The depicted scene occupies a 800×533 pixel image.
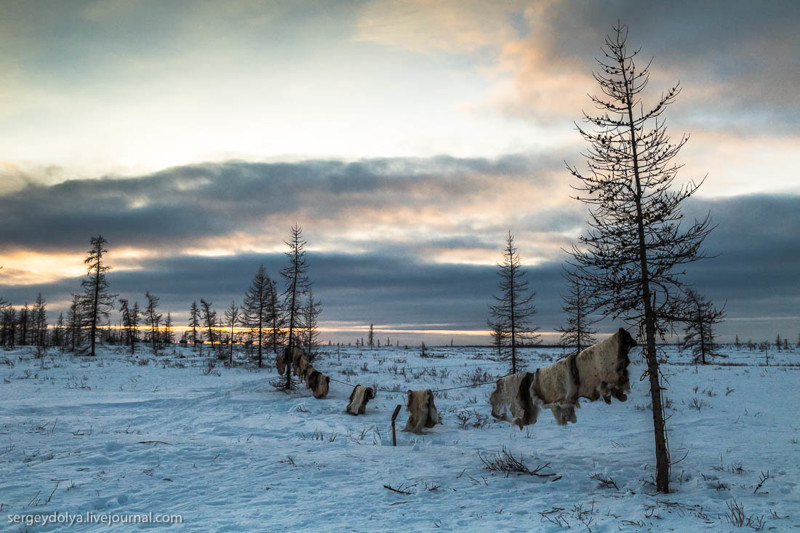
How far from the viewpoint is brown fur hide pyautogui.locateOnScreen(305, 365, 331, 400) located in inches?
841

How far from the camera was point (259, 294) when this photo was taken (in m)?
39.8

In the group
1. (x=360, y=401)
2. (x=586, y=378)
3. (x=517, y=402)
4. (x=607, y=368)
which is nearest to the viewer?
(x=607, y=368)

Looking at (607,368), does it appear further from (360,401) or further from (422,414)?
(360,401)

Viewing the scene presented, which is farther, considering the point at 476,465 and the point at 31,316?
the point at 31,316

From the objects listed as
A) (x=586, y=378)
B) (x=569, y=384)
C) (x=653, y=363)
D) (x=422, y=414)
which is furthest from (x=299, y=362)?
(x=653, y=363)

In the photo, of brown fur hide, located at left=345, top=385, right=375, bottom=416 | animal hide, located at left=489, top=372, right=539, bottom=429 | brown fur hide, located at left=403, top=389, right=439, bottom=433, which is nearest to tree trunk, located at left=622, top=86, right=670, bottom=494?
animal hide, located at left=489, top=372, right=539, bottom=429

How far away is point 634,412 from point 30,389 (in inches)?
1078

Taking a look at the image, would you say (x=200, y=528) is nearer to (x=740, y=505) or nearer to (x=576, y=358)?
(x=576, y=358)

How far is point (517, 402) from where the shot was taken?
10.9 meters

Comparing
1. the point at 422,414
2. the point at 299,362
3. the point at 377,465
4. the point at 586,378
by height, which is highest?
the point at 586,378

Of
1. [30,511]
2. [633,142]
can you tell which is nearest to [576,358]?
[633,142]

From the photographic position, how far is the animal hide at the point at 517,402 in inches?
424

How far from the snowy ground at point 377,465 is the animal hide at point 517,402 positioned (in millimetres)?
1168

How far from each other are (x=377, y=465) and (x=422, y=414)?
362 cm
